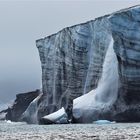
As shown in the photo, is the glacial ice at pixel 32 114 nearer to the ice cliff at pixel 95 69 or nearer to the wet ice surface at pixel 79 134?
the ice cliff at pixel 95 69

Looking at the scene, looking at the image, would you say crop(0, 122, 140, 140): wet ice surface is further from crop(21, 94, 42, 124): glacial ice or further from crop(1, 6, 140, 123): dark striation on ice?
crop(21, 94, 42, 124): glacial ice

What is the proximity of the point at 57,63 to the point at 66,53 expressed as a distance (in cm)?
490

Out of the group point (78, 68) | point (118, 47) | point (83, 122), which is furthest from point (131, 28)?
point (78, 68)

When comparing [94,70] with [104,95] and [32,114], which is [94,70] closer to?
[104,95]

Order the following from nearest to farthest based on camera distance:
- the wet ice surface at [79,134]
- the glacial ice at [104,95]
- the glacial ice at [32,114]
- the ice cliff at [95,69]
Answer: the wet ice surface at [79,134] < the ice cliff at [95,69] < the glacial ice at [104,95] < the glacial ice at [32,114]

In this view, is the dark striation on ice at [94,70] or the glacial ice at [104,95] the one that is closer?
the dark striation on ice at [94,70]

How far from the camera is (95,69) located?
→ 7725cm

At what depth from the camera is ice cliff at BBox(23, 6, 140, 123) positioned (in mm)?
62562

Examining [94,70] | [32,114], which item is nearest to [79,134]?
[94,70]

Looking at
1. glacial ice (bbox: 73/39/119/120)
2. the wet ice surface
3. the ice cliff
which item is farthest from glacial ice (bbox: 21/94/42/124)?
the wet ice surface

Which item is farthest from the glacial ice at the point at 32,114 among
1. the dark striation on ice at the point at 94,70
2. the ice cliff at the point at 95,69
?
the ice cliff at the point at 95,69

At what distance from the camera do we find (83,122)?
65.6m

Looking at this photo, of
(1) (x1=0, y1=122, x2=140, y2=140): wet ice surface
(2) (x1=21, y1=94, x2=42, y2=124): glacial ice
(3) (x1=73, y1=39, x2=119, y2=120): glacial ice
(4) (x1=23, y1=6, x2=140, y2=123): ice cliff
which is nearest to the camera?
(1) (x1=0, y1=122, x2=140, y2=140): wet ice surface

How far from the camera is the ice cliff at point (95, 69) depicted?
6256 centimetres
